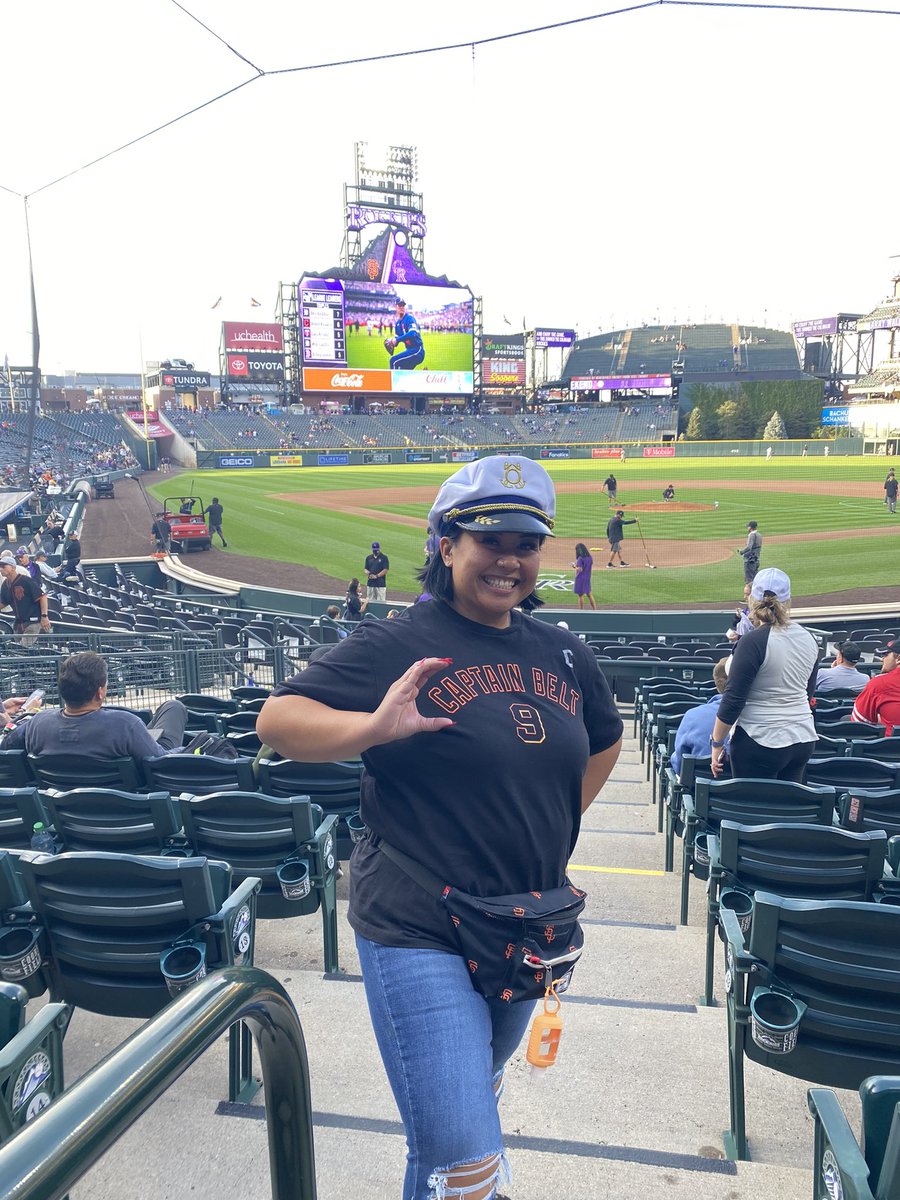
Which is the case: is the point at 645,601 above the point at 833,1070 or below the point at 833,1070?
below

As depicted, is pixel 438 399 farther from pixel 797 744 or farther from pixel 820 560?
pixel 797 744

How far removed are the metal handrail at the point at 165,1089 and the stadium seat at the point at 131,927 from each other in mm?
1572

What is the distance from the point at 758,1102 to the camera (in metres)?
3.06

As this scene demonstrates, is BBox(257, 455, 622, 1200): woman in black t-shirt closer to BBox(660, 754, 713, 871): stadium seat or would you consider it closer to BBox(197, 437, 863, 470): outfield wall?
BBox(660, 754, 713, 871): stadium seat

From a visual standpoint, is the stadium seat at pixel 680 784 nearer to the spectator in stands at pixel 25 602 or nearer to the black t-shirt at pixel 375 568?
the spectator in stands at pixel 25 602

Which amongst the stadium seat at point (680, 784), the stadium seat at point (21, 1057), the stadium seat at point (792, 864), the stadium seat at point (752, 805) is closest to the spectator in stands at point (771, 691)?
the stadium seat at point (752, 805)

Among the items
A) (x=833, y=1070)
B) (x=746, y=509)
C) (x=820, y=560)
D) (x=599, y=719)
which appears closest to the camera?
(x=599, y=719)

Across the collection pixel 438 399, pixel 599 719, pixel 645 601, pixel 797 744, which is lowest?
pixel 645 601

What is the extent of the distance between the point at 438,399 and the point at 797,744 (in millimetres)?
89238

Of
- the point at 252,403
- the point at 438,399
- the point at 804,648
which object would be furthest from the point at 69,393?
the point at 804,648

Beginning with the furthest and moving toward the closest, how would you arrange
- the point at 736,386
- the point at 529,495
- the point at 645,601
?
the point at 736,386, the point at 645,601, the point at 529,495

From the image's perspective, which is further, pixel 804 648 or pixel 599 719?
pixel 804 648

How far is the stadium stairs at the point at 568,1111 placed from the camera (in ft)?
8.45

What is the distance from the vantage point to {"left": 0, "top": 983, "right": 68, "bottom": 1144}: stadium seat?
204 cm
